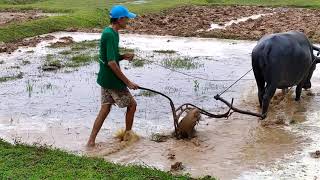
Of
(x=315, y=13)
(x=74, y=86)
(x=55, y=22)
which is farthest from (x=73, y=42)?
(x=315, y=13)

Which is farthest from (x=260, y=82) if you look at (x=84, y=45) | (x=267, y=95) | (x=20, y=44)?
(x=20, y=44)

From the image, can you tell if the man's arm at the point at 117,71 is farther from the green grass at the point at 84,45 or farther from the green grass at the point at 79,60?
the green grass at the point at 84,45

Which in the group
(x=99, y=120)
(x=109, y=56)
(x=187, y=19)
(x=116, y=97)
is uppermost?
(x=109, y=56)

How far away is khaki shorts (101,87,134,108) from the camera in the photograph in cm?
709

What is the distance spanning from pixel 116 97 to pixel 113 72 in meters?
0.37

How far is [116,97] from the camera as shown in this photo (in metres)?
7.09

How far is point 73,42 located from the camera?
17547 millimetres

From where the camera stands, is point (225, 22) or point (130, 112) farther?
point (225, 22)

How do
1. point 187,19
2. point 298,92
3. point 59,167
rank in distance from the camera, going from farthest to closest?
1. point 187,19
2. point 298,92
3. point 59,167

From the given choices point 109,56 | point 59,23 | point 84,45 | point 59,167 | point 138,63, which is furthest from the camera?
point 59,23

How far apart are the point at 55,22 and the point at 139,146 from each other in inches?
586

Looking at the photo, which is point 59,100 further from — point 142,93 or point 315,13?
point 315,13

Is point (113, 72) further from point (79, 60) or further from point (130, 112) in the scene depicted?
point (79, 60)

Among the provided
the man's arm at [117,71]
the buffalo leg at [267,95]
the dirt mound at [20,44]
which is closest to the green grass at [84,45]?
the dirt mound at [20,44]
